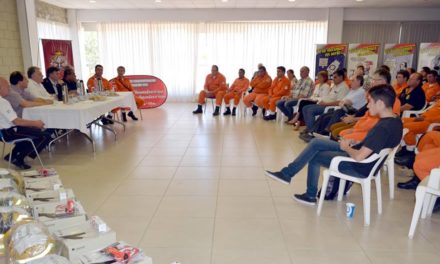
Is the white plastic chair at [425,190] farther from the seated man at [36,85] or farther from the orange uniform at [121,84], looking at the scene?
the orange uniform at [121,84]

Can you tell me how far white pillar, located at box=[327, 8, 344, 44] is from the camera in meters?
9.48

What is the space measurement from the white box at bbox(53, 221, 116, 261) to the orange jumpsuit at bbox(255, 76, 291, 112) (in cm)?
583

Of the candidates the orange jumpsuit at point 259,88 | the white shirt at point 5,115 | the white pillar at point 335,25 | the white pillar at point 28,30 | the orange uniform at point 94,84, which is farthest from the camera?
the white pillar at point 335,25

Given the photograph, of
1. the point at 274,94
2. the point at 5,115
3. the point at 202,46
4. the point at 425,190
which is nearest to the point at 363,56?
the point at 274,94

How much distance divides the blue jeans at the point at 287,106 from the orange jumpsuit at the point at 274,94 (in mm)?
312

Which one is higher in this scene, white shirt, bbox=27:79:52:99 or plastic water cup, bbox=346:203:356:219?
white shirt, bbox=27:79:52:99

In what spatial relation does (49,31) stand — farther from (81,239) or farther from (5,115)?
(81,239)

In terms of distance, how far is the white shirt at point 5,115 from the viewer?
3707 millimetres

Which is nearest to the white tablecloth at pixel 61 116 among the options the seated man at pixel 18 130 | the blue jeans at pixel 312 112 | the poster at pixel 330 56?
the seated man at pixel 18 130

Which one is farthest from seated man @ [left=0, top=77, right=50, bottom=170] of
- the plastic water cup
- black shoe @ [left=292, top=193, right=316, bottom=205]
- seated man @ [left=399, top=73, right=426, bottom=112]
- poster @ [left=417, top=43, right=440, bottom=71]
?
poster @ [left=417, top=43, right=440, bottom=71]

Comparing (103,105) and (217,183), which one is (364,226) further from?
(103,105)

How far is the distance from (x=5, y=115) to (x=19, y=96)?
0.67 m

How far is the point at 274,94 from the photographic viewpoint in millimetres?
7523

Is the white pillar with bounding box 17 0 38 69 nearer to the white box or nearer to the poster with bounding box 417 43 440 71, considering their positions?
the white box
